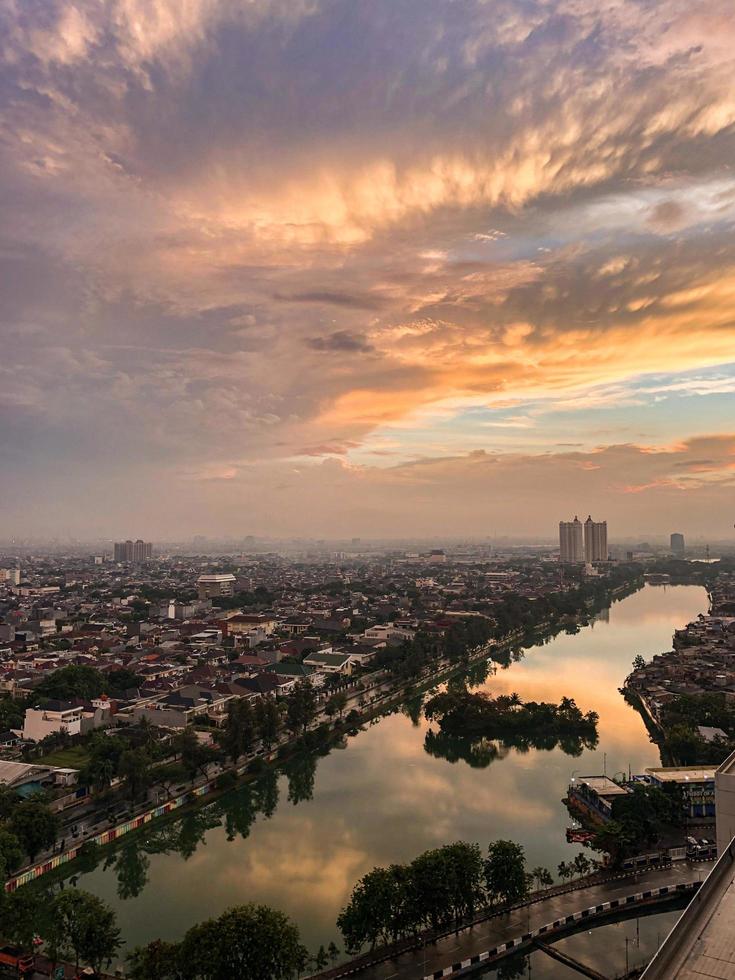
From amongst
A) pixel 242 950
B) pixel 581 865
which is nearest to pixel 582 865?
pixel 581 865

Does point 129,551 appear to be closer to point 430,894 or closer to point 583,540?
point 583,540

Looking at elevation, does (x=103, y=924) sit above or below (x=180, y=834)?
above

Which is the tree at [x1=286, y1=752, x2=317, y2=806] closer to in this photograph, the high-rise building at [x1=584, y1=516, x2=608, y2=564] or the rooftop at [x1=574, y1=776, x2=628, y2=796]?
the rooftop at [x1=574, y1=776, x2=628, y2=796]

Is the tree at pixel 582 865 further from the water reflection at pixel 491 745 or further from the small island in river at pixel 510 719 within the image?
the small island in river at pixel 510 719

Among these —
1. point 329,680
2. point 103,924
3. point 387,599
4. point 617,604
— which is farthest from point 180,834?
point 617,604

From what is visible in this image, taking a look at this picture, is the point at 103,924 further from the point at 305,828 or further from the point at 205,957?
the point at 305,828

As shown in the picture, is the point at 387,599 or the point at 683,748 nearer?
the point at 683,748
